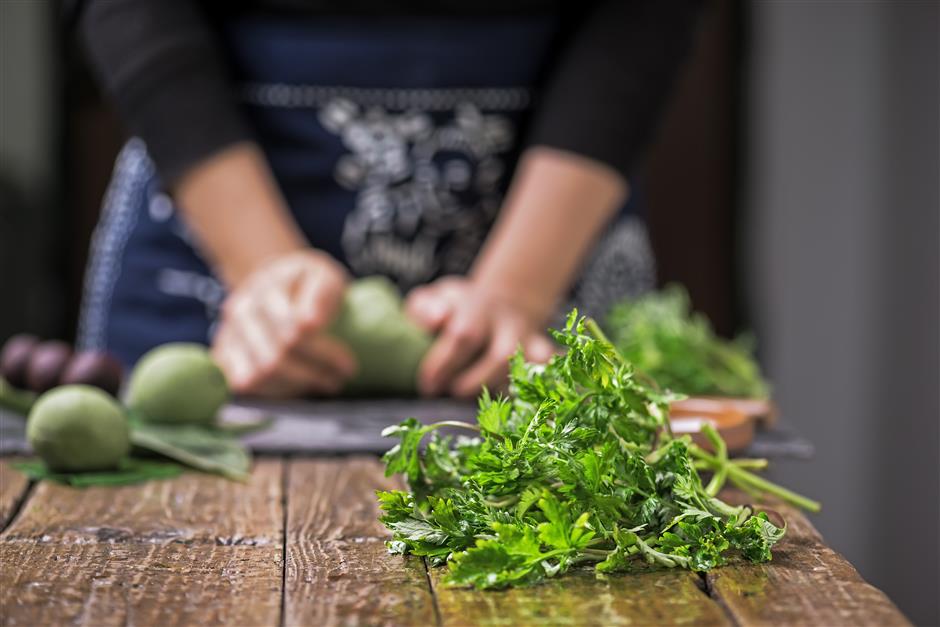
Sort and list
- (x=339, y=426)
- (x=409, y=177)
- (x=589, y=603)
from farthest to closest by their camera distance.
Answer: (x=409, y=177), (x=339, y=426), (x=589, y=603)

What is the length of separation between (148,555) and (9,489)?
0.87 feet

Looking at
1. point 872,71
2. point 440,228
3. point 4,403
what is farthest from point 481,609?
point 872,71

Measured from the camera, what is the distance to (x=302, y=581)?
0.74 m

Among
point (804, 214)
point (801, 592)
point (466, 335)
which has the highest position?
point (804, 214)

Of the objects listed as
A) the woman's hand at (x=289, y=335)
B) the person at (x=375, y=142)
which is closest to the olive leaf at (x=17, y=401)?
the woman's hand at (x=289, y=335)

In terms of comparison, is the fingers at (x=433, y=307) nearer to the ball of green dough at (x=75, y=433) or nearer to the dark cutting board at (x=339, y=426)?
the dark cutting board at (x=339, y=426)

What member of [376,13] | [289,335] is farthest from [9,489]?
[376,13]

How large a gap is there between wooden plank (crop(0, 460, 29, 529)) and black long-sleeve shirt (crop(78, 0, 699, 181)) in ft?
2.01

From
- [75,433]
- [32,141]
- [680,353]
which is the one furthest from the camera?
[32,141]

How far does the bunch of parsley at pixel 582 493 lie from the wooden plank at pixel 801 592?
2cm

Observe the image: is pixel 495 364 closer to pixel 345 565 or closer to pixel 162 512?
pixel 162 512

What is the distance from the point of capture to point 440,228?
5.78 ft

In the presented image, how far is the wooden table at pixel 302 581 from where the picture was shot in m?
0.68

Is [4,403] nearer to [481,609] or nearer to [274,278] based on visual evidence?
Result: [274,278]
